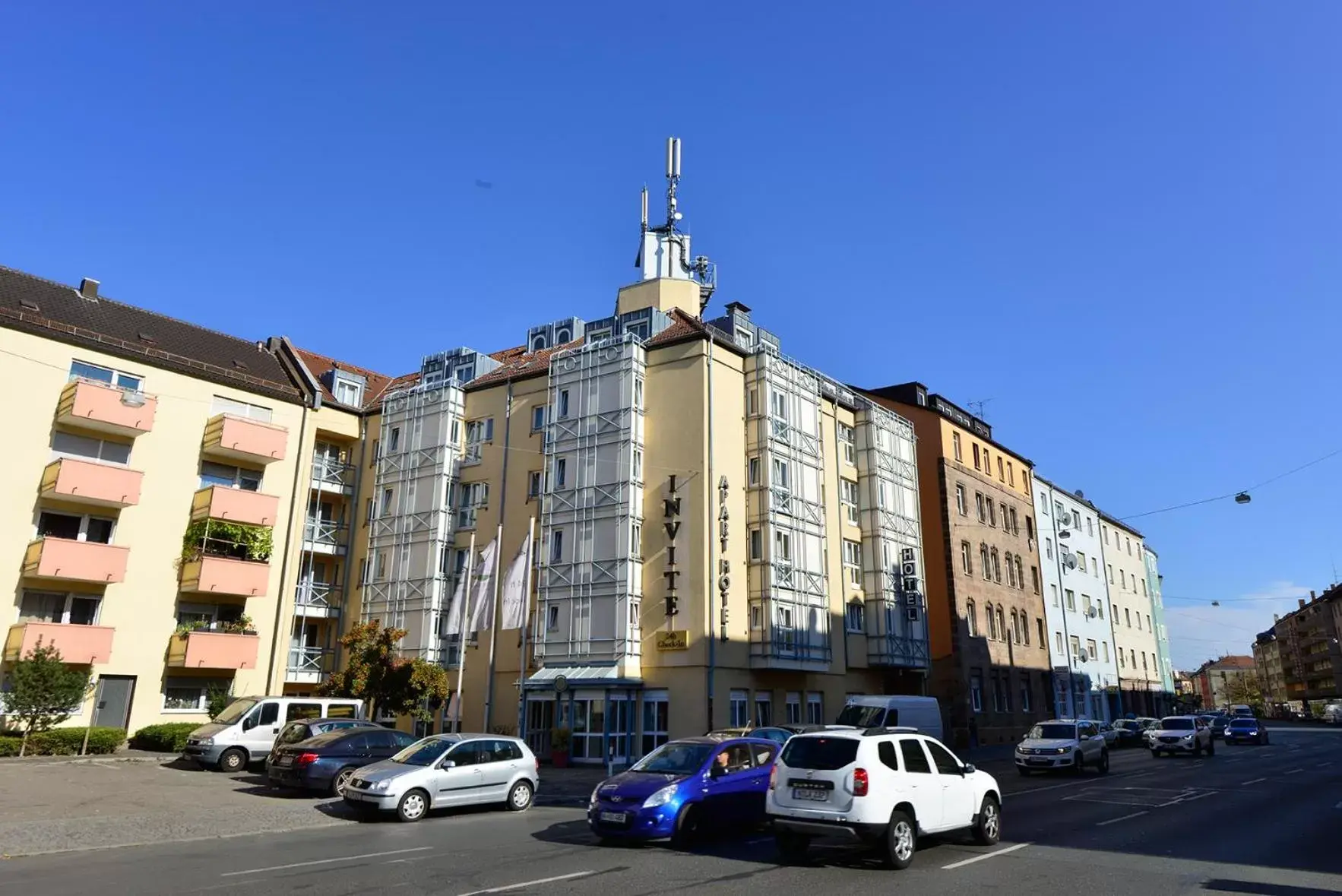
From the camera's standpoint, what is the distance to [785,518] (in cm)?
3403

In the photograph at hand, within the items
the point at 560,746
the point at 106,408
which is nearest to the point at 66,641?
the point at 106,408

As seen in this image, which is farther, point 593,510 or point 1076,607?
point 1076,607

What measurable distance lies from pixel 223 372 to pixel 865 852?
106 ft

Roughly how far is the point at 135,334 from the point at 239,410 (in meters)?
4.64

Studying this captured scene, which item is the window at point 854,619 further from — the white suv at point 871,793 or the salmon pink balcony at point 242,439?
the white suv at point 871,793

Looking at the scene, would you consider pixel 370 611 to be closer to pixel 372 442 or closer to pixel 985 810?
pixel 372 442

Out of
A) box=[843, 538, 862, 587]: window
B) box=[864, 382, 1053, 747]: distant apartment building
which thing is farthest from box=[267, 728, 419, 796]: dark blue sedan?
box=[864, 382, 1053, 747]: distant apartment building

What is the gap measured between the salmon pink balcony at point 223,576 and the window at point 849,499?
78.7 feet

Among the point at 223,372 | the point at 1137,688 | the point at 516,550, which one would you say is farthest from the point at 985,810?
the point at 1137,688

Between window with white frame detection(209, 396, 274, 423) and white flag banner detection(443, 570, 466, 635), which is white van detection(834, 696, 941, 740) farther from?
window with white frame detection(209, 396, 274, 423)

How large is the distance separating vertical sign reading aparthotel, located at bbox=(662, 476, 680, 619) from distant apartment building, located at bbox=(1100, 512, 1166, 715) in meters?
46.9

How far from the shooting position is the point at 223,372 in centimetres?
3559

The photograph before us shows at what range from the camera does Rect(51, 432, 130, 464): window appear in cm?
3103

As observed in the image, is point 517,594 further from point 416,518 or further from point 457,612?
point 416,518
